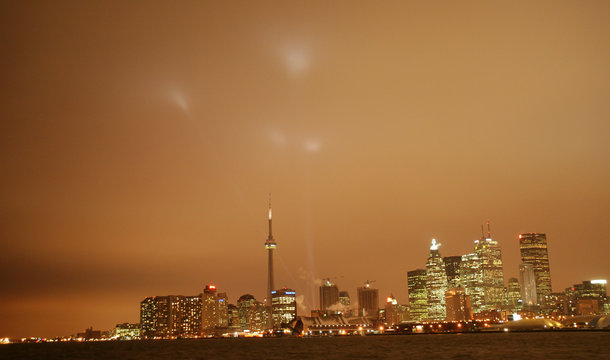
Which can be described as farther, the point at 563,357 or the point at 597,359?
the point at 563,357

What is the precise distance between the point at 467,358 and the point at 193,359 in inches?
2453

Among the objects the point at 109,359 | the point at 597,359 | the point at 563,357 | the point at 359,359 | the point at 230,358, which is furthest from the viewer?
the point at 109,359

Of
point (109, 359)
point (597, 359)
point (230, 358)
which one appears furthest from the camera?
point (109, 359)

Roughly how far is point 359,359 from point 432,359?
14564 millimetres

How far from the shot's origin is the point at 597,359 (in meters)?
98.9

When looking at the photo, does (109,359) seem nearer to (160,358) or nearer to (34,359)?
(160,358)

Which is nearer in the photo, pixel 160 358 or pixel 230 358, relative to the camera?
pixel 230 358

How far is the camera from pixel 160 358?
14275cm

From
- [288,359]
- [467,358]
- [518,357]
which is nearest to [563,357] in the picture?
[518,357]

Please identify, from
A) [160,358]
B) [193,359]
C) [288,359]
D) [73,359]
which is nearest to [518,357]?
[288,359]

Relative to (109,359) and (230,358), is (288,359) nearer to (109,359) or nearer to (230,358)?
(230,358)

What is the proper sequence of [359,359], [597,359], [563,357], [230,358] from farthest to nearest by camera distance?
1. [230,358]
2. [359,359]
3. [563,357]
4. [597,359]

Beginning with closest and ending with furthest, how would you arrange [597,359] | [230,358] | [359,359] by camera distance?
[597,359]
[359,359]
[230,358]

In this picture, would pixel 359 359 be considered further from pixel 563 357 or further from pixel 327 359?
pixel 563 357
